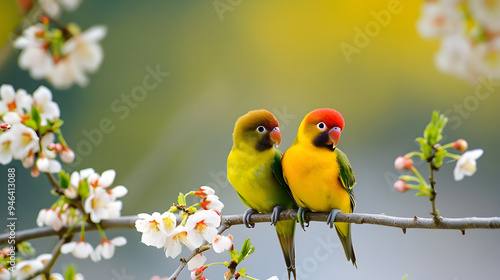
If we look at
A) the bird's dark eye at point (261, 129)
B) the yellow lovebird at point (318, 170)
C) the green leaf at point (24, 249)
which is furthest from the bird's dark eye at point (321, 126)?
the green leaf at point (24, 249)

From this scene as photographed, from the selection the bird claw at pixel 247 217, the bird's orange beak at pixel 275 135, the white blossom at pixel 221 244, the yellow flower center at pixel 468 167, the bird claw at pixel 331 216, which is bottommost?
the white blossom at pixel 221 244

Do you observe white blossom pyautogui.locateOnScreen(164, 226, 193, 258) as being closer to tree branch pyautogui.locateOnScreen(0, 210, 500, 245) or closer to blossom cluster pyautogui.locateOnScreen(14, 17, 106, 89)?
tree branch pyautogui.locateOnScreen(0, 210, 500, 245)

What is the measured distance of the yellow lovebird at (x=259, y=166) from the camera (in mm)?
958

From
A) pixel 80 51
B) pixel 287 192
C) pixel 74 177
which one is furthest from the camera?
pixel 287 192

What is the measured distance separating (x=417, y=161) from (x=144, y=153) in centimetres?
85

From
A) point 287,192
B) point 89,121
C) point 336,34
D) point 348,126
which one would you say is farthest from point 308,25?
point 89,121

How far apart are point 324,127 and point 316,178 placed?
100 millimetres

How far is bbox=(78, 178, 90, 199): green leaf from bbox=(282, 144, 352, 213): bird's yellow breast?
379 mm

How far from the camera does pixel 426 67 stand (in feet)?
4.60

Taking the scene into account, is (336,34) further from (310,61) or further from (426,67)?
(426,67)

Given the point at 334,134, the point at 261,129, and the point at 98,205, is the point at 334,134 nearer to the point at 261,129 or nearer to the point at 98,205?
the point at 261,129

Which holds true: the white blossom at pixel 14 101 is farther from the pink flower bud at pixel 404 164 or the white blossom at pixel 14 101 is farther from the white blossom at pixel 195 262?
the pink flower bud at pixel 404 164

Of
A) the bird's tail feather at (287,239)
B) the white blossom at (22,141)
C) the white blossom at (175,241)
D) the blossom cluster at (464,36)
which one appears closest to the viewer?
the blossom cluster at (464,36)

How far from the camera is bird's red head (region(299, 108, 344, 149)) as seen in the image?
86 centimetres
